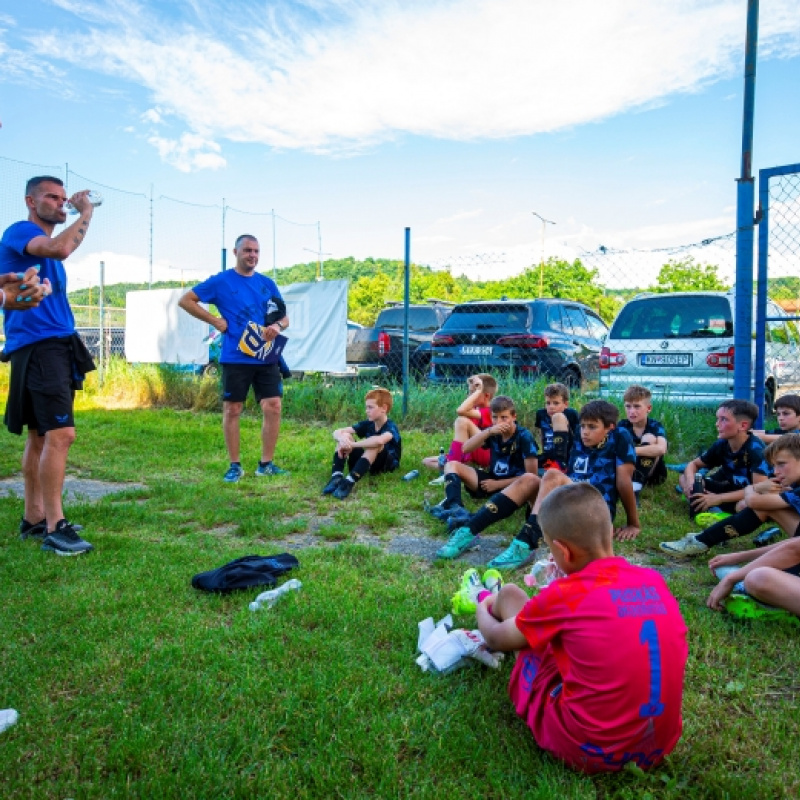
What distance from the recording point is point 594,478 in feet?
15.3

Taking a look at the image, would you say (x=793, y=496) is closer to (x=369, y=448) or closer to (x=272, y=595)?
(x=272, y=595)

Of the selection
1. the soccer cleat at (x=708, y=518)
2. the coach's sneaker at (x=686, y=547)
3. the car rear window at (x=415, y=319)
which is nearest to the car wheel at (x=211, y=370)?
the car rear window at (x=415, y=319)

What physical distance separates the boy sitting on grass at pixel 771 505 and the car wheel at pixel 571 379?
5438 mm

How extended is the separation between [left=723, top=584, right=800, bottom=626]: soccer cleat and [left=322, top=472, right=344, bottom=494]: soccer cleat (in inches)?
131

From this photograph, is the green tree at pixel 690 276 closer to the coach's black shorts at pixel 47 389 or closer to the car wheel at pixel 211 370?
the car wheel at pixel 211 370

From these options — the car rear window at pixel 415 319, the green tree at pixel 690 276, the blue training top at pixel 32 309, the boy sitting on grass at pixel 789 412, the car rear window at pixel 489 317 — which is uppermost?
the green tree at pixel 690 276

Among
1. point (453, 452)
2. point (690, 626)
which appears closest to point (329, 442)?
point (453, 452)

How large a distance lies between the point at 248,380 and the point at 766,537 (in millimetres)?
4463

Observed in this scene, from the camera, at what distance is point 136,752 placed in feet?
7.02

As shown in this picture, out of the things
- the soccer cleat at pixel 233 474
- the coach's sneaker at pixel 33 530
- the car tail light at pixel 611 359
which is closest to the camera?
the coach's sneaker at pixel 33 530

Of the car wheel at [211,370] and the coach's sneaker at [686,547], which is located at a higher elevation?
the car wheel at [211,370]

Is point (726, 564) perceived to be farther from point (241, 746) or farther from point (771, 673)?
point (241, 746)

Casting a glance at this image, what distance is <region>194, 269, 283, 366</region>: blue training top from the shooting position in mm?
6484

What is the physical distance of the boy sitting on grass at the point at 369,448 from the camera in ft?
19.8
